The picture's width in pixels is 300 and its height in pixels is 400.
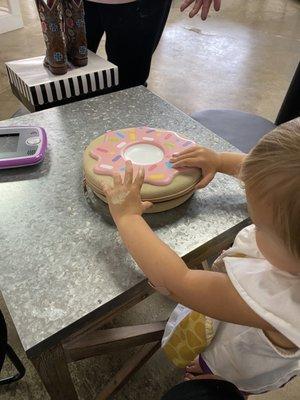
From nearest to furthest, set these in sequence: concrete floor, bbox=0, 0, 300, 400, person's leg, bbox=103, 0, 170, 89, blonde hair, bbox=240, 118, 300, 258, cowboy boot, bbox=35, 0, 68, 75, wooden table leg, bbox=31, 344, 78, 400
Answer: blonde hair, bbox=240, 118, 300, 258 < wooden table leg, bbox=31, 344, 78, 400 < cowboy boot, bbox=35, 0, 68, 75 < person's leg, bbox=103, 0, 170, 89 < concrete floor, bbox=0, 0, 300, 400

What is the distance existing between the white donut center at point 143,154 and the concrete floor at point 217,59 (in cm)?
64

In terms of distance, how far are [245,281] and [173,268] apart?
0.33ft

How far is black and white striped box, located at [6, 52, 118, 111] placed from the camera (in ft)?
3.43

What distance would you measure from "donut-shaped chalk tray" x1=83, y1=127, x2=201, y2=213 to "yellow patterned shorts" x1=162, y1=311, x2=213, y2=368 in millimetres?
200

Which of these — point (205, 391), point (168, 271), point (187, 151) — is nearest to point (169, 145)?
point (187, 151)

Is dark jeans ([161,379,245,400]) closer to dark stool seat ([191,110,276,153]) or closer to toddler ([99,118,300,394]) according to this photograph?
toddler ([99,118,300,394])

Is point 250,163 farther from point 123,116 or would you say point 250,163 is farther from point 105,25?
point 105,25

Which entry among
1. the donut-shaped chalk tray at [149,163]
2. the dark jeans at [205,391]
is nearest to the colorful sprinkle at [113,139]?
the donut-shaped chalk tray at [149,163]

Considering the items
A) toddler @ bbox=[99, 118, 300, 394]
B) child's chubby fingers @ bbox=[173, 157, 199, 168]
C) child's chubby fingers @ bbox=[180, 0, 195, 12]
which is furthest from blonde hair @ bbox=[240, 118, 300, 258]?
child's chubby fingers @ bbox=[180, 0, 195, 12]

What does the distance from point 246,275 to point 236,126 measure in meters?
0.86

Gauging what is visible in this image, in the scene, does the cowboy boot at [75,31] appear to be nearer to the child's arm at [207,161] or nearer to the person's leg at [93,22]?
the person's leg at [93,22]

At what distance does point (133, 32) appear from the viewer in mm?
1222

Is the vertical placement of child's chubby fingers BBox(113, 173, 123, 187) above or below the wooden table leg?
above

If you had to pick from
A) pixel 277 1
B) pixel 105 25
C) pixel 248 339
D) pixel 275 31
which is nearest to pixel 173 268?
pixel 248 339
